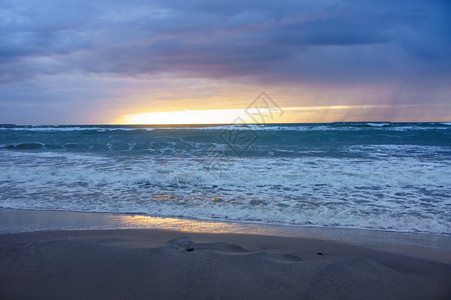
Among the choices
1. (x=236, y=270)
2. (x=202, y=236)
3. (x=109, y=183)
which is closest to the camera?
(x=236, y=270)

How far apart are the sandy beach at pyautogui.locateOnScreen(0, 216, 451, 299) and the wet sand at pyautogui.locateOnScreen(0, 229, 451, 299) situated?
0.01 m

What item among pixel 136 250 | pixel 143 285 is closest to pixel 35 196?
pixel 136 250

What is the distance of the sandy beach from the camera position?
120 inches

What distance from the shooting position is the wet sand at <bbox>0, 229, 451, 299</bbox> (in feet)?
10.0

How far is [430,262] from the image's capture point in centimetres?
403

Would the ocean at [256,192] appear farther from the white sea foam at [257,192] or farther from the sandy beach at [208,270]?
the sandy beach at [208,270]

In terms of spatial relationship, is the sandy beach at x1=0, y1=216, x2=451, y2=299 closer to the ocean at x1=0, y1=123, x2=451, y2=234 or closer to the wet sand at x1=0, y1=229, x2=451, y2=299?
the wet sand at x1=0, y1=229, x2=451, y2=299

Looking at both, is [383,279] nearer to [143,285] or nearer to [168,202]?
[143,285]

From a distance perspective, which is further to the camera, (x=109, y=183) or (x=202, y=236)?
(x=109, y=183)

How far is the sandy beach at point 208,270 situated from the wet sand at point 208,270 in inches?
0.4

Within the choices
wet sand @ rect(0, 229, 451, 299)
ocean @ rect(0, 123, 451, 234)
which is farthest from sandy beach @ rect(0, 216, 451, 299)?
ocean @ rect(0, 123, 451, 234)

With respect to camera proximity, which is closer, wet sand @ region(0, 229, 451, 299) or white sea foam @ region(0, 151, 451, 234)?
wet sand @ region(0, 229, 451, 299)

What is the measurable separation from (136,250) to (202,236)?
46.9 inches

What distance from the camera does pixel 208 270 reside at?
138 inches
